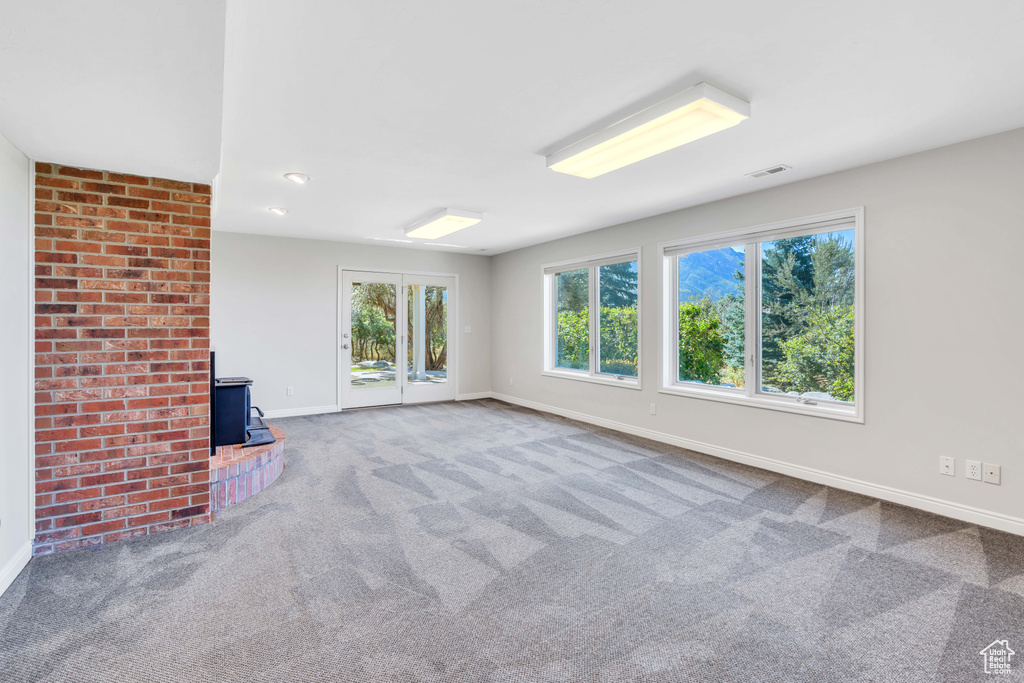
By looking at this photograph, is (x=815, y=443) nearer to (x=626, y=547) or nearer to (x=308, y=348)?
(x=626, y=547)

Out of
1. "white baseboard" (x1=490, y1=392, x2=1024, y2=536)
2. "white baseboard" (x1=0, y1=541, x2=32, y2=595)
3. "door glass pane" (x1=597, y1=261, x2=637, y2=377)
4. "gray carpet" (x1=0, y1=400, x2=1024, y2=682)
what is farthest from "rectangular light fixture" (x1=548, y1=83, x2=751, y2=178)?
"white baseboard" (x1=0, y1=541, x2=32, y2=595)

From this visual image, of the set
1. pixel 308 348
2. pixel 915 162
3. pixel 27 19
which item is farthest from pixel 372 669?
pixel 308 348

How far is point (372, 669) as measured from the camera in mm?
1696

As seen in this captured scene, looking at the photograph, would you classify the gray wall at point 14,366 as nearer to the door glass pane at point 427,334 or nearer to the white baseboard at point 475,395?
the door glass pane at point 427,334

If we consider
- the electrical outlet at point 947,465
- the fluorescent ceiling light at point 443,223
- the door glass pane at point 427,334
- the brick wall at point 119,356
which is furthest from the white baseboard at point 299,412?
the electrical outlet at point 947,465

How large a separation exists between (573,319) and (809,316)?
2.95m

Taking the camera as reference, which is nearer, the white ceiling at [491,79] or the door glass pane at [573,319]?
the white ceiling at [491,79]

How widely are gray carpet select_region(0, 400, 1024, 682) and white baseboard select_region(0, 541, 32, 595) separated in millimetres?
42

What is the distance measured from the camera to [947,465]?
3021 millimetres

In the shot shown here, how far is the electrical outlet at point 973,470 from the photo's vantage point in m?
2.90

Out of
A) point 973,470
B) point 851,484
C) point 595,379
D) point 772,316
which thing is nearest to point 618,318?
point 595,379

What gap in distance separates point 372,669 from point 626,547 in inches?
57.6

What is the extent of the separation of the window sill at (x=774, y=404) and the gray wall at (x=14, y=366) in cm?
466

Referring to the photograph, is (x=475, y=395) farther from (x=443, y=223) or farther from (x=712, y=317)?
(x=712, y=317)
